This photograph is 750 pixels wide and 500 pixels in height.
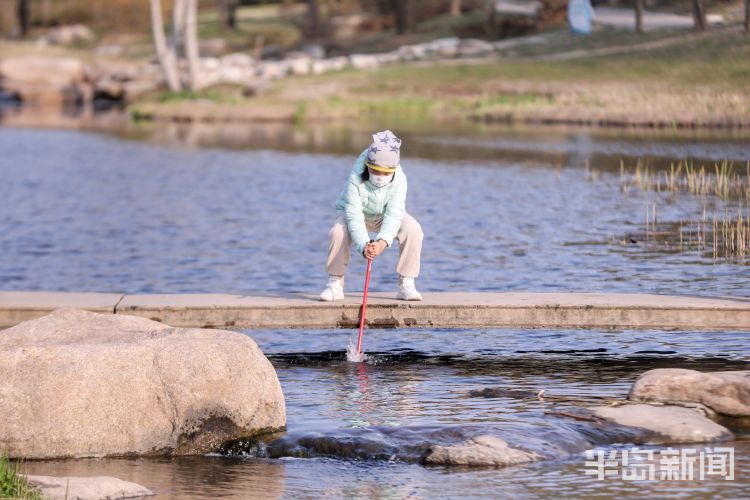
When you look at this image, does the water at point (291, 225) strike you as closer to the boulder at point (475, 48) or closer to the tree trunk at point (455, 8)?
the boulder at point (475, 48)

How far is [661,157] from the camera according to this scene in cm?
3092

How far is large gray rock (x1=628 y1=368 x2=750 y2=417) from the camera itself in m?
10.3

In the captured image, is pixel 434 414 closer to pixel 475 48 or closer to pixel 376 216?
pixel 376 216

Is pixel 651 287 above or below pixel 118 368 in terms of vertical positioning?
below

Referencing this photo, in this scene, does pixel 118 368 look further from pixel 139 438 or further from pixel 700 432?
pixel 700 432

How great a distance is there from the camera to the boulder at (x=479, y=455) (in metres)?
9.23

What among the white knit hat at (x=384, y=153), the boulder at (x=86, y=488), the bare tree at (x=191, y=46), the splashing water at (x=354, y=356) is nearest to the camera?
the boulder at (x=86, y=488)

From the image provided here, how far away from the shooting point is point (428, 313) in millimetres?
12367

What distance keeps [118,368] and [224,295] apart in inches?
156

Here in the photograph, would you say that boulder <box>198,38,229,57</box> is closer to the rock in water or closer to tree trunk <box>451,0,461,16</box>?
tree trunk <box>451,0,461,16</box>

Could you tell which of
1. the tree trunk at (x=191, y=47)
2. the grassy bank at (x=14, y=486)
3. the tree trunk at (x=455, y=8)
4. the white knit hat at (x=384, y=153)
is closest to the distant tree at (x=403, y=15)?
the tree trunk at (x=455, y=8)

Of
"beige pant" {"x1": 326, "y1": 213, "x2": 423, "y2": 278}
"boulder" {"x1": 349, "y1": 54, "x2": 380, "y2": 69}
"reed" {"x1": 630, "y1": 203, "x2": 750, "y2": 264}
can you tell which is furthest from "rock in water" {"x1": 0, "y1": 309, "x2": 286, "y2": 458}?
"boulder" {"x1": 349, "y1": 54, "x2": 380, "y2": 69}

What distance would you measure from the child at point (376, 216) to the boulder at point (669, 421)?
2564 mm

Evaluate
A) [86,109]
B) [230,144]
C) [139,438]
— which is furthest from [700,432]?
[86,109]
